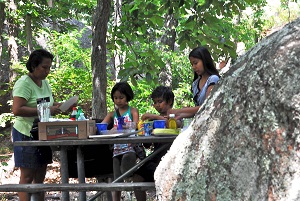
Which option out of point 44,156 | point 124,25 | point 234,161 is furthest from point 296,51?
point 124,25

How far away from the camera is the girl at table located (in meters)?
4.59

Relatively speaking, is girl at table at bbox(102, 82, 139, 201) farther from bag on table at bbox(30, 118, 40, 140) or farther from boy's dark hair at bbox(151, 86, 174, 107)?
bag on table at bbox(30, 118, 40, 140)

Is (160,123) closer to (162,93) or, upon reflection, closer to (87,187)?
(162,93)

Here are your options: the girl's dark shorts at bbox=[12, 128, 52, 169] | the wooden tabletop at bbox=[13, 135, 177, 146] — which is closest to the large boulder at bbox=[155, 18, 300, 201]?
the wooden tabletop at bbox=[13, 135, 177, 146]

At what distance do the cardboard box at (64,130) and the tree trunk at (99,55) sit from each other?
1.79 m

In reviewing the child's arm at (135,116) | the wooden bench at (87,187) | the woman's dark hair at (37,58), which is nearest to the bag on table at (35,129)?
the woman's dark hair at (37,58)

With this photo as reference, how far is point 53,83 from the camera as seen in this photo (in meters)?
9.93

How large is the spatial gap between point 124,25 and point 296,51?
14.3ft

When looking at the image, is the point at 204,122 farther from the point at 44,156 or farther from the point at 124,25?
the point at 124,25

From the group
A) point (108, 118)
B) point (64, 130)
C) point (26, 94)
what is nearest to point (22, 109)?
point (26, 94)

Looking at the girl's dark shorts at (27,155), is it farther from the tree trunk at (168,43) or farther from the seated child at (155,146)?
the tree trunk at (168,43)

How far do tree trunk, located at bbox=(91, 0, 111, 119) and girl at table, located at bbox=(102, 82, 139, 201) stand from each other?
1.06m

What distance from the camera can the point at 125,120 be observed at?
4.71 metres

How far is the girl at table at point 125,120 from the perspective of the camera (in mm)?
4586
